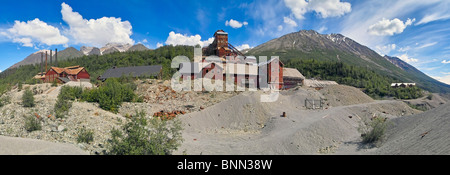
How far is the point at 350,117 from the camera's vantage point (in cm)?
1711

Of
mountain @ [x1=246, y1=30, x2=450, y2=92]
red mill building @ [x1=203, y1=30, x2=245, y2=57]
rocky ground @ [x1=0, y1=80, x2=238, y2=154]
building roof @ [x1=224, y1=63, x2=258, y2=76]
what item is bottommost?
rocky ground @ [x1=0, y1=80, x2=238, y2=154]

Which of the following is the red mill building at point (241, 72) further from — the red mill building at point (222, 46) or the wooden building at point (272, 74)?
the red mill building at point (222, 46)

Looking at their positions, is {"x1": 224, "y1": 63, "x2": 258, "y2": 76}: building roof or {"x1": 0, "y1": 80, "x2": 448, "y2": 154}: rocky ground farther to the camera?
{"x1": 224, "y1": 63, "x2": 258, "y2": 76}: building roof

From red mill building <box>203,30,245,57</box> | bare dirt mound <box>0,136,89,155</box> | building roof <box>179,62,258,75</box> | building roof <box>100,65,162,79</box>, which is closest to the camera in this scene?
bare dirt mound <box>0,136,89,155</box>

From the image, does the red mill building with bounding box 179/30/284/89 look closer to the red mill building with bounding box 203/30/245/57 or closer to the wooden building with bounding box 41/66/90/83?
the red mill building with bounding box 203/30/245/57

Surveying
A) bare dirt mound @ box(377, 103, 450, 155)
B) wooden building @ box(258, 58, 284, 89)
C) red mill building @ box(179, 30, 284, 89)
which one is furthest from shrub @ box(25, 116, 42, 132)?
wooden building @ box(258, 58, 284, 89)

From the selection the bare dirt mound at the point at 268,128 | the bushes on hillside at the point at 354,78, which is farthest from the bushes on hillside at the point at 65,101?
the bushes on hillside at the point at 354,78

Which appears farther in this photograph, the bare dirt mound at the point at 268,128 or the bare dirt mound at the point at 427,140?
the bare dirt mound at the point at 268,128

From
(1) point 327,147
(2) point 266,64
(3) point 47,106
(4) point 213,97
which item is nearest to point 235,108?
(4) point 213,97

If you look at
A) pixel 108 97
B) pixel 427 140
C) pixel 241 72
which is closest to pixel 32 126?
pixel 108 97

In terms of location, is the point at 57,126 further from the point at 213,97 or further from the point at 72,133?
the point at 213,97

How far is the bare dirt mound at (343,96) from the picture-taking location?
25.8 metres

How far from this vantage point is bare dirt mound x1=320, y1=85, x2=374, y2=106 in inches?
1015
